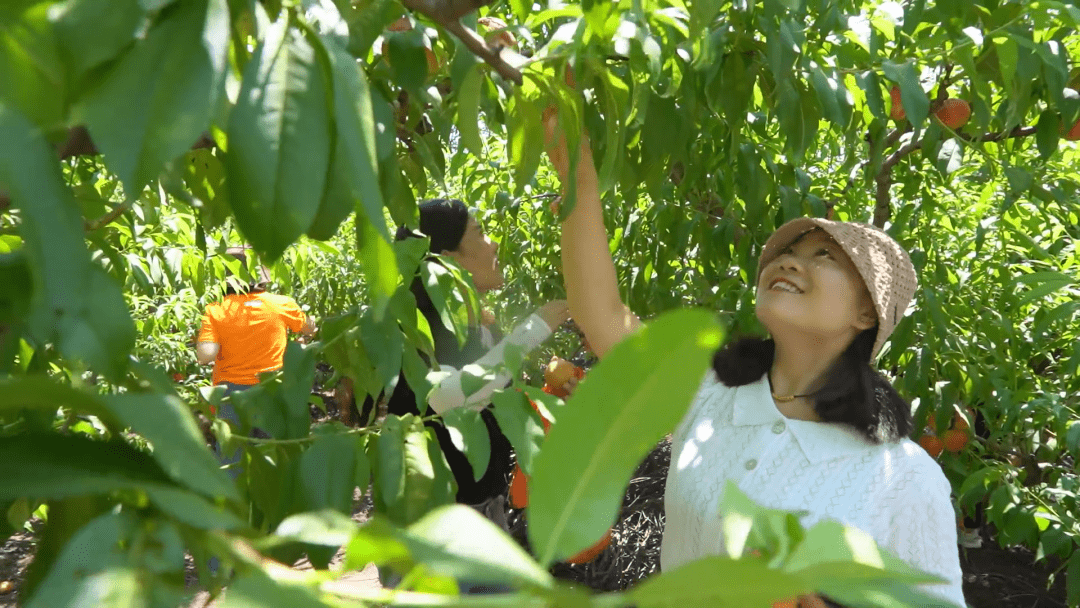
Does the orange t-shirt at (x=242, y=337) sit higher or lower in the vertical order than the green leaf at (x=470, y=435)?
lower

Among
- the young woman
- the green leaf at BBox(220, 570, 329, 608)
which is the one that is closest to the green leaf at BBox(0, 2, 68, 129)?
the green leaf at BBox(220, 570, 329, 608)

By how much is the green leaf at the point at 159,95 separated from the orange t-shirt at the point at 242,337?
363 cm

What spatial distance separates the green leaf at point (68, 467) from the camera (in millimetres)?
346

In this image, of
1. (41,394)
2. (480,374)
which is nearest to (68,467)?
(41,394)

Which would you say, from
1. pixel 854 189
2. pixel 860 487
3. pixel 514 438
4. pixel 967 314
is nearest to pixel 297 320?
pixel 854 189

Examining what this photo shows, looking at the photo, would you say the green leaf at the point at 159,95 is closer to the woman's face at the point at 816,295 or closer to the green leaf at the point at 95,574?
the green leaf at the point at 95,574

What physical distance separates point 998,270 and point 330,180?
9.43 ft

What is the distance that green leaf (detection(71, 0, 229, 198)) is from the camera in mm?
410

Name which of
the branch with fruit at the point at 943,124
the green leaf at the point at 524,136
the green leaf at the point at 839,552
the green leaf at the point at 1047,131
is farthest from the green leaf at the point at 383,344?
the green leaf at the point at 1047,131

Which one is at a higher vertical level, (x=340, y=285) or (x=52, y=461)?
(x=52, y=461)

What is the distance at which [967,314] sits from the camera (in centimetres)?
280

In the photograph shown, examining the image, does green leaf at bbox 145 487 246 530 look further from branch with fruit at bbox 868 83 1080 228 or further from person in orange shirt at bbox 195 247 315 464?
person in orange shirt at bbox 195 247 315 464

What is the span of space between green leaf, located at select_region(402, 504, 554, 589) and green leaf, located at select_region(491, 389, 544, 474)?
52 cm

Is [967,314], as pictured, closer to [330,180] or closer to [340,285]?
[330,180]
